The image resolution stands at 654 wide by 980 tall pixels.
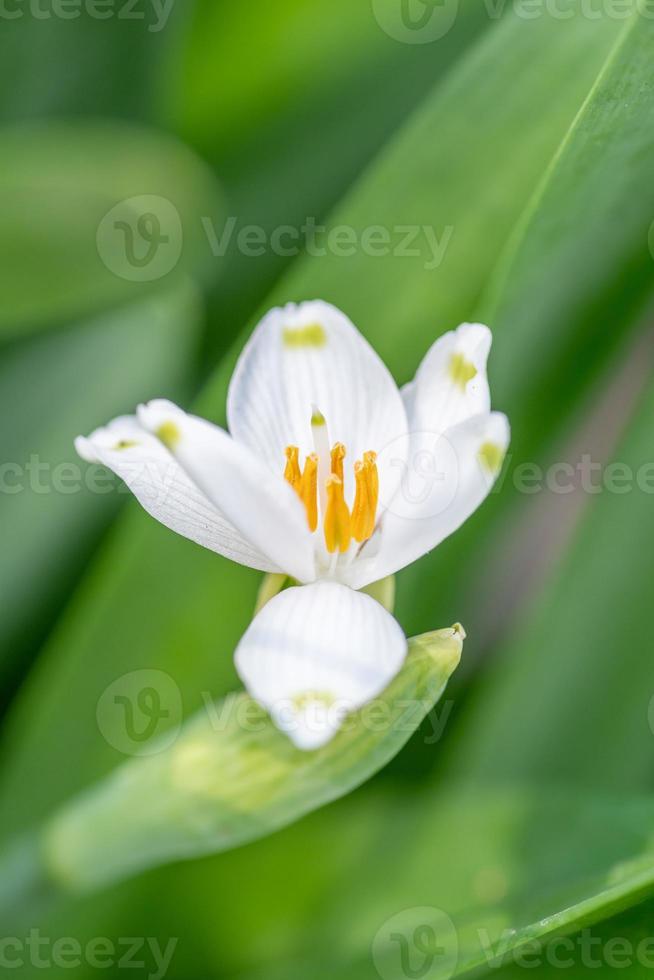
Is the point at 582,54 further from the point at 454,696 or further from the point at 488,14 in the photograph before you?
the point at 454,696

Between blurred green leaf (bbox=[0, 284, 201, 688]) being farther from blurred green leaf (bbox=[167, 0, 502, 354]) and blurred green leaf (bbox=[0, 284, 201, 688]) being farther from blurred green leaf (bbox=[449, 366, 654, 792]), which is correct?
blurred green leaf (bbox=[449, 366, 654, 792])

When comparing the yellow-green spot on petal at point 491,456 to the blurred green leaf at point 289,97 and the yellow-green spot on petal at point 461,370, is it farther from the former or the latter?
the blurred green leaf at point 289,97

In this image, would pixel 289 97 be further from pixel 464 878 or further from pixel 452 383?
pixel 464 878

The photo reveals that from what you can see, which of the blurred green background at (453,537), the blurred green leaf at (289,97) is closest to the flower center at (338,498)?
the blurred green background at (453,537)

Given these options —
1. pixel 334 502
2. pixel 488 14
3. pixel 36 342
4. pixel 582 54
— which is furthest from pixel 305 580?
pixel 488 14

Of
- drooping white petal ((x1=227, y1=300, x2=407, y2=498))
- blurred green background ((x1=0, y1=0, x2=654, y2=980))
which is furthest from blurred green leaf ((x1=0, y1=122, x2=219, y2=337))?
drooping white petal ((x1=227, y1=300, x2=407, y2=498))

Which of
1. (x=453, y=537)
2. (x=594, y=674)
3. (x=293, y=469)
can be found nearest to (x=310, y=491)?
(x=293, y=469)

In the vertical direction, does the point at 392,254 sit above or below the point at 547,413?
above
